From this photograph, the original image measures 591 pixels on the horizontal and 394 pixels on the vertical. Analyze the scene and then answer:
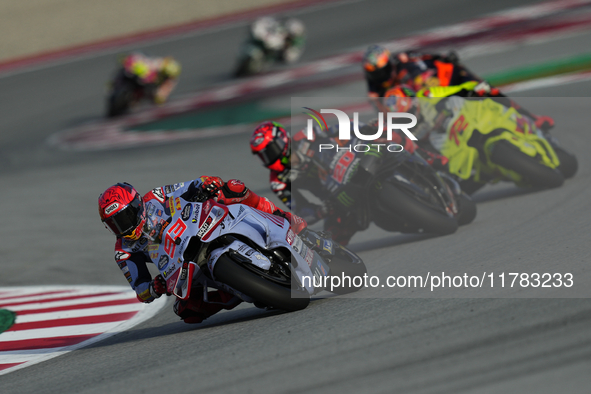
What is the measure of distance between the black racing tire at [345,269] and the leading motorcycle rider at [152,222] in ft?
1.26

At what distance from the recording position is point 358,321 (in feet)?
16.6

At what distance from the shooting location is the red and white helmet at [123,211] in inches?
216

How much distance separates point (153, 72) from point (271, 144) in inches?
436

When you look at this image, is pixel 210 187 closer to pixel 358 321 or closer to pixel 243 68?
pixel 358 321

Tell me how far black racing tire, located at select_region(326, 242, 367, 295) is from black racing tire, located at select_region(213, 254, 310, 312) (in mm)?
769

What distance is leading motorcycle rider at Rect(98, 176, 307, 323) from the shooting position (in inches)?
218

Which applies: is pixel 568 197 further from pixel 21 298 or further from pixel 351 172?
pixel 21 298

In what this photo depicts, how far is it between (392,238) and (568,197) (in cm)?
185

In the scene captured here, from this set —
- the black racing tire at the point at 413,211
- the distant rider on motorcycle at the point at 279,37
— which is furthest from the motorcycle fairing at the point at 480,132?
the distant rider on motorcycle at the point at 279,37

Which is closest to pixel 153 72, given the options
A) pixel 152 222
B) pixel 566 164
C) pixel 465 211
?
pixel 566 164

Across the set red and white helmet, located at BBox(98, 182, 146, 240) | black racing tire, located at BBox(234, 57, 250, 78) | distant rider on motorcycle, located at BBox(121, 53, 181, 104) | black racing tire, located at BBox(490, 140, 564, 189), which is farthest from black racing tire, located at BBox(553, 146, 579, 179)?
black racing tire, located at BBox(234, 57, 250, 78)

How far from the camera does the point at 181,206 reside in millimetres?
5773

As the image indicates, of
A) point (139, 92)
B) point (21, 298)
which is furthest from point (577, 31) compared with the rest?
point (21, 298)

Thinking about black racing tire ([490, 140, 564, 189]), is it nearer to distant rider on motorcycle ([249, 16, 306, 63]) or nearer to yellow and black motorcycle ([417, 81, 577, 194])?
yellow and black motorcycle ([417, 81, 577, 194])
